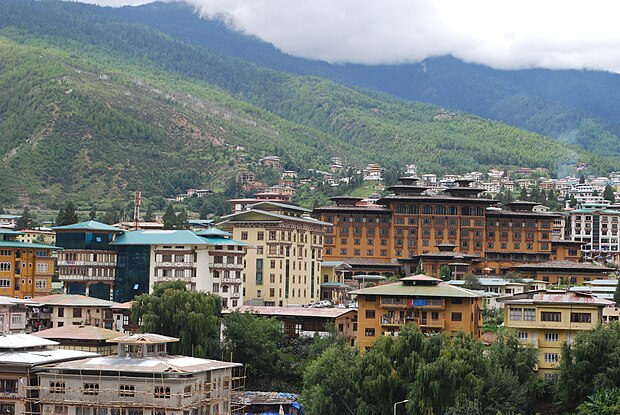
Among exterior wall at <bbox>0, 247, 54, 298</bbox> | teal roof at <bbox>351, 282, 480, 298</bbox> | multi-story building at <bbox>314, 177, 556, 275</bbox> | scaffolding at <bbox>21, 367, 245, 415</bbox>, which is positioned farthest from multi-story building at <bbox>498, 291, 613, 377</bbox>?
multi-story building at <bbox>314, 177, 556, 275</bbox>

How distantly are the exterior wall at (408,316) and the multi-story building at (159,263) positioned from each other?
19.2 meters

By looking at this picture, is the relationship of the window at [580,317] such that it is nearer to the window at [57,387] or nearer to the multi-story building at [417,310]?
the multi-story building at [417,310]

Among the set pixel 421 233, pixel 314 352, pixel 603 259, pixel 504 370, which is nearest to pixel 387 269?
pixel 421 233

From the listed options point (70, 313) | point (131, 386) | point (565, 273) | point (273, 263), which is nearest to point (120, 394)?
point (131, 386)

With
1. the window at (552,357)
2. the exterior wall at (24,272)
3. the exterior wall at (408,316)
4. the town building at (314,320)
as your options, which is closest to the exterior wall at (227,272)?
the town building at (314,320)

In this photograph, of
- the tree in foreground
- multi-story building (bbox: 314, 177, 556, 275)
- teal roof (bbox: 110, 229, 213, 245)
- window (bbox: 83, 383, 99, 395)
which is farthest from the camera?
multi-story building (bbox: 314, 177, 556, 275)

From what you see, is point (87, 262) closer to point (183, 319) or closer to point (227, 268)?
point (227, 268)

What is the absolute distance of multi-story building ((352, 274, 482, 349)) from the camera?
296 ft

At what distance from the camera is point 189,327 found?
87.4 m

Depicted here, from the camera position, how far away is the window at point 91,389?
225ft

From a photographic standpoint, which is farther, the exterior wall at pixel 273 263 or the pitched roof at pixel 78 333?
the exterior wall at pixel 273 263

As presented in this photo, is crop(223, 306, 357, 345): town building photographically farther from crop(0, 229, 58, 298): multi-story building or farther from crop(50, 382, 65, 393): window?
crop(50, 382, 65, 393): window

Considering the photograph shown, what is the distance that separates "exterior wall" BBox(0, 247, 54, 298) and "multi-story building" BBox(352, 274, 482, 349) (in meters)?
29.9

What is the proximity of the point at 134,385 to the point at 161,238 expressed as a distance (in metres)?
41.3
